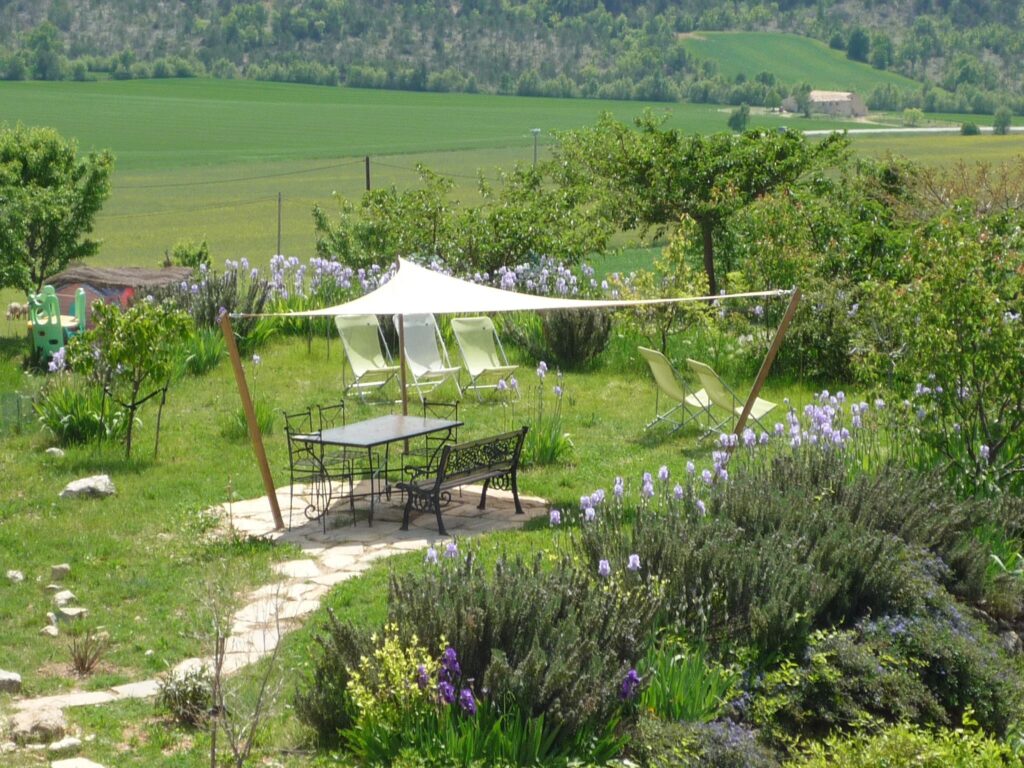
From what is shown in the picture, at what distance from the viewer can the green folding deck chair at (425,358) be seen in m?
13.3

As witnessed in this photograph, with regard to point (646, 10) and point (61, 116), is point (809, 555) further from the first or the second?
point (646, 10)

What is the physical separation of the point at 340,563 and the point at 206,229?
119ft

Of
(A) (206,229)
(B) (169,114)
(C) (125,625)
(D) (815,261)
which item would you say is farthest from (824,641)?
(B) (169,114)

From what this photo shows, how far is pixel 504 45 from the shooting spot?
152875mm

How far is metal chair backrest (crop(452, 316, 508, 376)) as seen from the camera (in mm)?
13367

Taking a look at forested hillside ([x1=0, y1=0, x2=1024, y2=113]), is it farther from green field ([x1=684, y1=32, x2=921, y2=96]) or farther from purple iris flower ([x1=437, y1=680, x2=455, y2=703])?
purple iris flower ([x1=437, y1=680, x2=455, y2=703])

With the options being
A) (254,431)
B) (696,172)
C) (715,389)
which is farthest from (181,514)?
(696,172)

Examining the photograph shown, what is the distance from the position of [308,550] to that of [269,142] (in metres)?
77.2

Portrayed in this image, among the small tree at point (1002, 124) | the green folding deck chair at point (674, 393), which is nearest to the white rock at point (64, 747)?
the green folding deck chair at point (674, 393)

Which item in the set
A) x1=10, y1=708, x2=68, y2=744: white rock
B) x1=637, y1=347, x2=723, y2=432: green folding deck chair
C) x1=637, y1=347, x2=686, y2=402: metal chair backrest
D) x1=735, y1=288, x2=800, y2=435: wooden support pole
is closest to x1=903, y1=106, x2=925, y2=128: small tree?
x1=637, y1=347, x2=723, y2=432: green folding deck chair

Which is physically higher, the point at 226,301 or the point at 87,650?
the point at 87,650

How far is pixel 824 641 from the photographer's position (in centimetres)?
677

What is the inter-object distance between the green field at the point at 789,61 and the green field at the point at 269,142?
24.2 metres

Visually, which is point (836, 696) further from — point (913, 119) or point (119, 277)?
point (913, 119)
